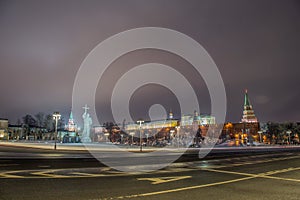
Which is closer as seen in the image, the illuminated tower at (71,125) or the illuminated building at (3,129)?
the illuminated building at (3,129)

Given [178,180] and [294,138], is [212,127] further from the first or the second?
[178,180]

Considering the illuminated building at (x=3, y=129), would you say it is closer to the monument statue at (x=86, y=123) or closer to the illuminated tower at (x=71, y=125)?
the illuminated tower at (x=71, y=125)

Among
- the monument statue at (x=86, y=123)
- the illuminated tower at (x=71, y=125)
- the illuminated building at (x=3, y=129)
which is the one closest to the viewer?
the monument statue at (x=86, y=123)

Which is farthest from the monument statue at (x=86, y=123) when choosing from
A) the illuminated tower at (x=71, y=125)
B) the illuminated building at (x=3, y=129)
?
the illuminated tower at (x=71, y=125)

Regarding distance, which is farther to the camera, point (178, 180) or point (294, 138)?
point (294, 138)

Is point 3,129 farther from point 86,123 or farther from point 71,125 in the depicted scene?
point 86,123

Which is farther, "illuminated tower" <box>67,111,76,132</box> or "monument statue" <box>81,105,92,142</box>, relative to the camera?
"illuminated tower" <box>67,111,76,132</box>

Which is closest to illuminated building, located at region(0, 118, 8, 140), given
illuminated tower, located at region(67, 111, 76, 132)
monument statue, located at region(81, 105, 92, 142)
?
illuminated tower, located at region(67, 111, 76, 132)

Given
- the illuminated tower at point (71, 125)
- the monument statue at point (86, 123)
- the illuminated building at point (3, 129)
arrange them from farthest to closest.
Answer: the illuminated tower at point (71, 125) < the illuminated building at point (3, 129) < the monument statue at point (86, 123)

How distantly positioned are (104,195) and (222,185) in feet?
16.6

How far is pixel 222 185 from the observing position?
11133 millimetres

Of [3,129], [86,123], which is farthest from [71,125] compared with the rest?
[86,123]

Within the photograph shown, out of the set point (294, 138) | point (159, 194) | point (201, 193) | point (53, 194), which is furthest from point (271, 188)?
point (294, 138)

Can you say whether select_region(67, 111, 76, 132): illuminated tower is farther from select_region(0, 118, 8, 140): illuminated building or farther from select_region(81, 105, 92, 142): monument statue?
select_region(81, 105, 92, 142): monument statue
